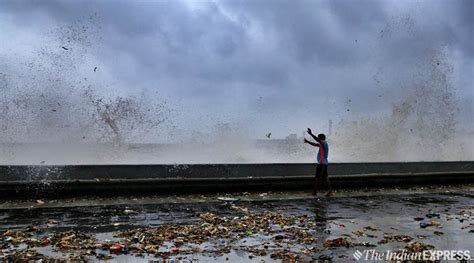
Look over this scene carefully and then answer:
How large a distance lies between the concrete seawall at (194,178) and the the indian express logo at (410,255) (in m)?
5.81

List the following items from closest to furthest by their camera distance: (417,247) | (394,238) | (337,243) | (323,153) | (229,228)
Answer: (417,247)
(337,243)
(394,238)
(229,228)
(323,153)

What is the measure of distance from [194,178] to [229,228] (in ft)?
13.0

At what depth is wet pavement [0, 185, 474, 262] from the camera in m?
5.92

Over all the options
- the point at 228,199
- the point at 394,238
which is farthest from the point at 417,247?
the point at 228,199

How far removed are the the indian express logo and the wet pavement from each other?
0.41 ft

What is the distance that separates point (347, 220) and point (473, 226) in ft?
7.42

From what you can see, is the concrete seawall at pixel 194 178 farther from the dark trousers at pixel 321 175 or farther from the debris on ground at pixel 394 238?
the debris on ground at pixel 394 238

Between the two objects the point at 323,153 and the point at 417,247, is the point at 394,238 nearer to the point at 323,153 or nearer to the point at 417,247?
the point at 417,247

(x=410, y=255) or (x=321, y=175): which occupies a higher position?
(x=321, y=175)

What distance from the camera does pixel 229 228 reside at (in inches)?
293

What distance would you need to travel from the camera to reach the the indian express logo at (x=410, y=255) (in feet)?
19.0

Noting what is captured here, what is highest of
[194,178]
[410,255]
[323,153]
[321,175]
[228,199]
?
[323,153]

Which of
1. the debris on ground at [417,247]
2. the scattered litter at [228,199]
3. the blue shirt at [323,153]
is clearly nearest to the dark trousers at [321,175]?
the blue shirt at [323,153]

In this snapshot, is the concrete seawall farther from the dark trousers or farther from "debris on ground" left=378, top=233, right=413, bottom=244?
"debris on ground" left=378, top=233, right=413, bottom=244
